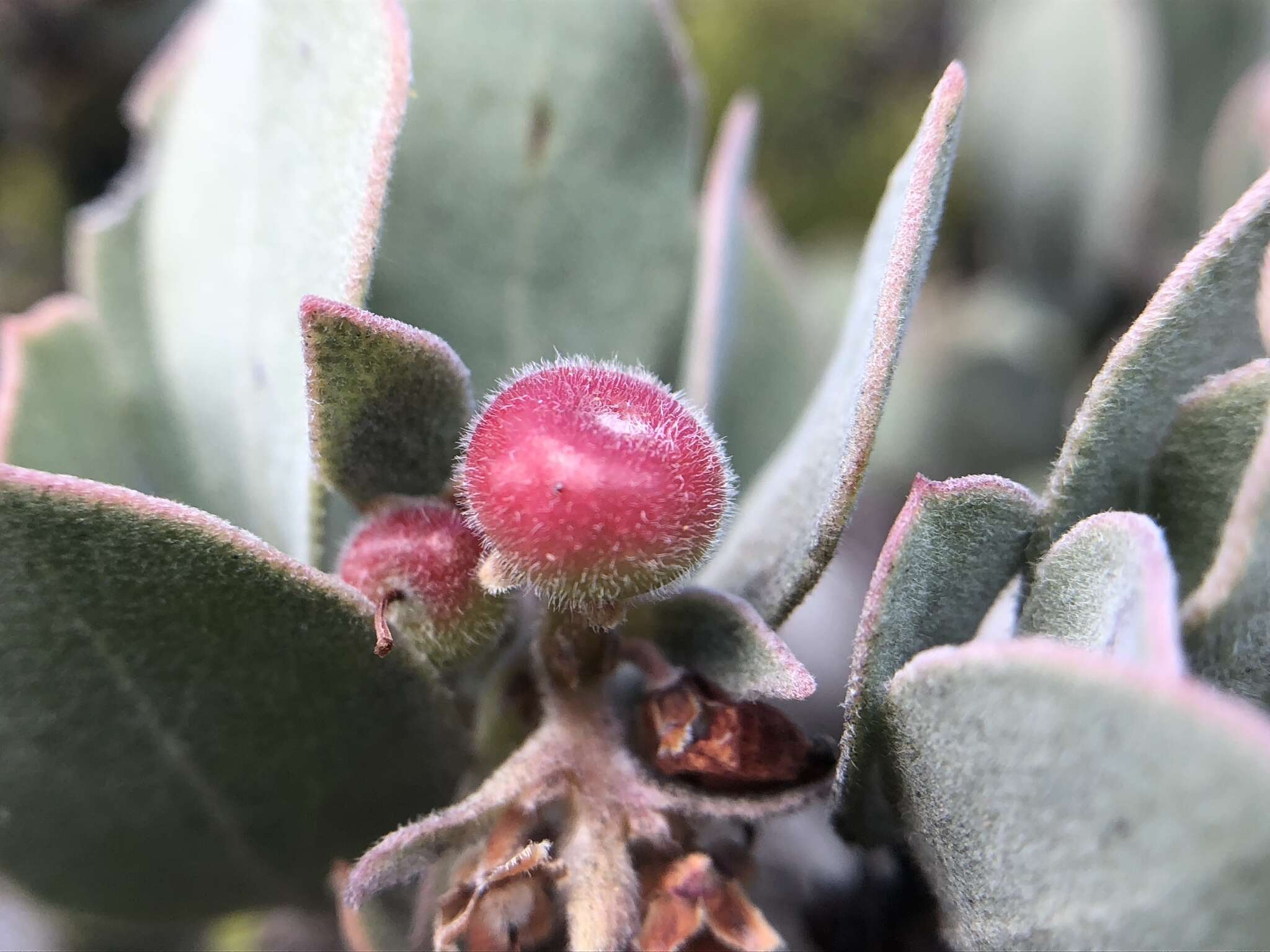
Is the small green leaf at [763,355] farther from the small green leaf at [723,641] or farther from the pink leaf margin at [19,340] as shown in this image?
the pink leaf margin at [19,340]

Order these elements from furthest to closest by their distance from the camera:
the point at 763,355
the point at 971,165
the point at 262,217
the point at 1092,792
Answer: the point at 971,165 < the point at 763,355 < the point at 262,217 < the point at 1092,792

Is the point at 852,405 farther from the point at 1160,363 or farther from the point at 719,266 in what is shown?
the point at 719,266

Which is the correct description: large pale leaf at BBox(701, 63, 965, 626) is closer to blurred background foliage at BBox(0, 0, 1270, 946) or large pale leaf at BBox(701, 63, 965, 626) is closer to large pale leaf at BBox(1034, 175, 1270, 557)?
large pale leaf at BBox(1034, 175, 1270, 557)

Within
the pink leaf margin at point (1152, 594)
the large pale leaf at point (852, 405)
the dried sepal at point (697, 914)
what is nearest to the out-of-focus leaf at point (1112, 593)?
the pink leaf margin at point (1152, 594)

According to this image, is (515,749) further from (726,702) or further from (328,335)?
(328,335)

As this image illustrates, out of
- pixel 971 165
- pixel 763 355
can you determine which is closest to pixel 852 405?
pixel 763 355

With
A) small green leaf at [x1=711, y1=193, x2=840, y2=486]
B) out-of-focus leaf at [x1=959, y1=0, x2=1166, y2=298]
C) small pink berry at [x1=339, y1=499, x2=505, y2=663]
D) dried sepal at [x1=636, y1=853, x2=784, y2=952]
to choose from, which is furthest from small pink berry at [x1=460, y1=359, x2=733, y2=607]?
out-of-focus leaf at [x1=959, y1=0, x2=1166, y2=298]

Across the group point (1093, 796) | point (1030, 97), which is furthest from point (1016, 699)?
point (1030, 97)
